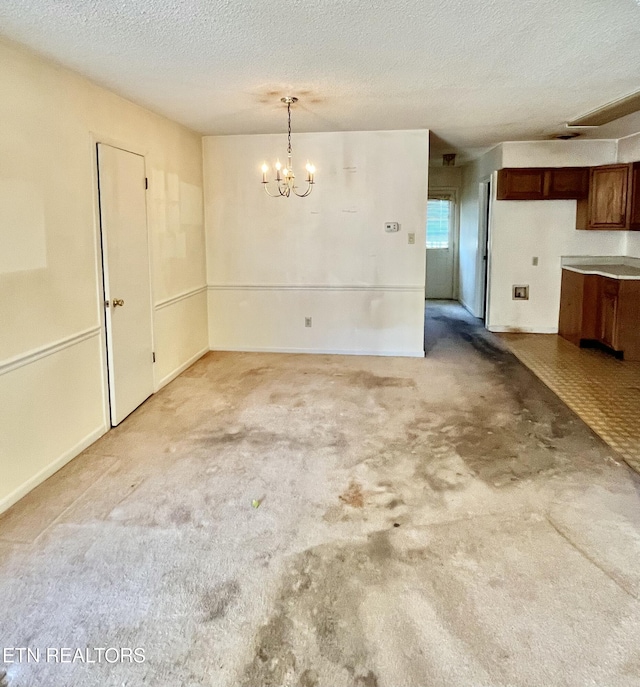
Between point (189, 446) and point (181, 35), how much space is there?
2424mm

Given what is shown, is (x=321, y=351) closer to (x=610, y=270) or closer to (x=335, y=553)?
(x=610, y=270)

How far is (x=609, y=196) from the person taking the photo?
20.6ft

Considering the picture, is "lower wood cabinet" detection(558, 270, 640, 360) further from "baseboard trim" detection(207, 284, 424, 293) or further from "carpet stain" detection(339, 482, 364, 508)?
"carpet stain" detection(339, 482, 364, 508)

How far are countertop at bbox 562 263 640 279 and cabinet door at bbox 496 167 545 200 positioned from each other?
3.26 ft

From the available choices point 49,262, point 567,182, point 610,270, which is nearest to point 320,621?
point 49,262

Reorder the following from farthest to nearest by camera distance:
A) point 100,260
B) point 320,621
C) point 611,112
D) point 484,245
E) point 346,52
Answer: point 484,245, point 611,112, point 100,260, point 346,52, point 320,621

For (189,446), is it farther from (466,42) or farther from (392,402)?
(466,42)

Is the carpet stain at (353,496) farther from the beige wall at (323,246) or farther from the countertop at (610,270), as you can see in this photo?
the countertop at (610,270)

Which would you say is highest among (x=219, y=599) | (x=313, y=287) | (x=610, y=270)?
(x=610, y=270)

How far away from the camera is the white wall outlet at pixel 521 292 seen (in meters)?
7.05

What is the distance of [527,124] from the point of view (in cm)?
534

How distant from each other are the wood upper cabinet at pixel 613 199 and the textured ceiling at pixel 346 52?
72.0 inches

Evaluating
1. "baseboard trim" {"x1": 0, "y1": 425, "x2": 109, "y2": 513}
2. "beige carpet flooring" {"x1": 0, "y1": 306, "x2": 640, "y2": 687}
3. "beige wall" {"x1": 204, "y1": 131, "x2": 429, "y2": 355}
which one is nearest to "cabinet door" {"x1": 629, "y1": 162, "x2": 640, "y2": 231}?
"beige wall" {"x1": 204, "y1": 131, "x2": 429, "y2": 355}

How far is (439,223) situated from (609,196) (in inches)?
161
